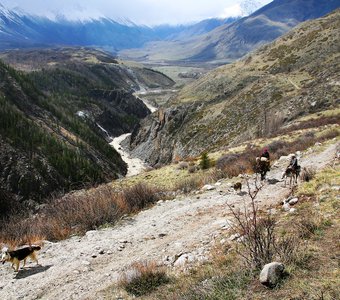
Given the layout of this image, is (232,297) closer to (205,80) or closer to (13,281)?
(13,281)

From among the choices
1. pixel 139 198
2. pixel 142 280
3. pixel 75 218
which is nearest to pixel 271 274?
pixel 142 280

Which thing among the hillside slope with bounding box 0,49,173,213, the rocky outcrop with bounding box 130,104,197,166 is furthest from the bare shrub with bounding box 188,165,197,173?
the rocky outcrop with bounding box 130,104,197,166

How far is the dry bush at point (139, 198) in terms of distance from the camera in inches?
631

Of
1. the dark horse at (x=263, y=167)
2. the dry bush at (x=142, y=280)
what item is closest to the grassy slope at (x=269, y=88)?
the dark horse at (x=263, y=167)

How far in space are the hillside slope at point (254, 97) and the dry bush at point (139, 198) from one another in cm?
3626

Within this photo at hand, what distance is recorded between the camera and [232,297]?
6812mm

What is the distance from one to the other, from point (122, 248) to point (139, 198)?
5.29 metres

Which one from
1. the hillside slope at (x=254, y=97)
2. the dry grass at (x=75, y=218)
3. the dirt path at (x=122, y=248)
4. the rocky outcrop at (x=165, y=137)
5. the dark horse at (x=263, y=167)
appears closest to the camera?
the dirt path at (x=122, y=248)

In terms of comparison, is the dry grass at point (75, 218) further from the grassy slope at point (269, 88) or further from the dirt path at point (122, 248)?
the grassy slope at point (269, 88)

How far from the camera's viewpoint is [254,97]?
2601 inches

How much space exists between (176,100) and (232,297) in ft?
276

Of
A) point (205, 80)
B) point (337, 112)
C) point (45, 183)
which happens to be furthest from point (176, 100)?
point (337, 112)

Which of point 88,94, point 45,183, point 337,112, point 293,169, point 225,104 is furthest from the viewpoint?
point 88,94

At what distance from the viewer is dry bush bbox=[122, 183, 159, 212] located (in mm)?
16031
